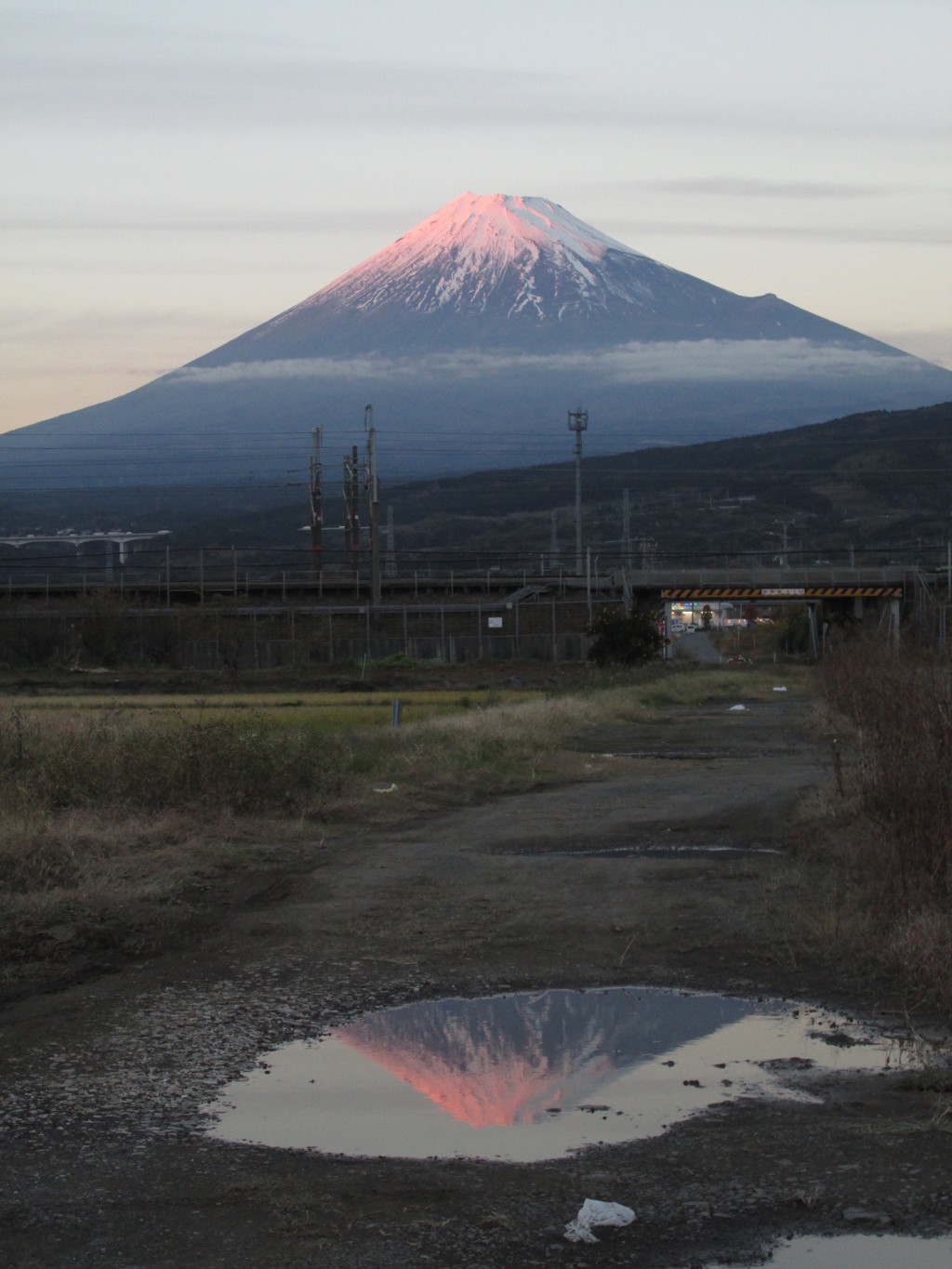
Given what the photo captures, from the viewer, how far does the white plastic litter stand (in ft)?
18.1

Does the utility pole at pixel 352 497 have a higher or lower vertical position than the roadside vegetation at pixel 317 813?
higher

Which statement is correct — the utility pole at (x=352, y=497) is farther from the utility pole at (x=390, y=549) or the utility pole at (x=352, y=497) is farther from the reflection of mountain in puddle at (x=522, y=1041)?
the reflection of mountain in puddle at (x=522, y=1041)

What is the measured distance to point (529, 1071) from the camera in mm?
7883

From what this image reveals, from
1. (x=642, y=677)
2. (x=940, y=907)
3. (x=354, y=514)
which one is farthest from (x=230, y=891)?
(x=354, y=514)

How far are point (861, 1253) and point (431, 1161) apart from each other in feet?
6.10

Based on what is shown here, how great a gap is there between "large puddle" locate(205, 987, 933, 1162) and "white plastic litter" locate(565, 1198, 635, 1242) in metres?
0.82

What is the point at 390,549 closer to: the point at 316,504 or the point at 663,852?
the point at 316,504

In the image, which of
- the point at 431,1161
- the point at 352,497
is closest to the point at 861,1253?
the point at 431,1161

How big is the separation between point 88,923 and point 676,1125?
536 centimetres

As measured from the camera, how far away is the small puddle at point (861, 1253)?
17.6 feet

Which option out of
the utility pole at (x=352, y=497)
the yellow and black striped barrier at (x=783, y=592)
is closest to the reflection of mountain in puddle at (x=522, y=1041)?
the utility pole at (x=352, y=497)

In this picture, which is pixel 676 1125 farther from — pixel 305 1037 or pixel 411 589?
pixel 411 589

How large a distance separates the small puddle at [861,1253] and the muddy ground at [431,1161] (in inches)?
3.1

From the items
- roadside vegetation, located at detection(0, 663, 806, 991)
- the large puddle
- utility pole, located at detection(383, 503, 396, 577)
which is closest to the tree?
utility pole, located at detection(383, 503, 396, 577)
